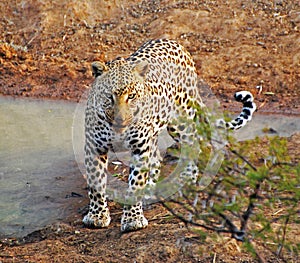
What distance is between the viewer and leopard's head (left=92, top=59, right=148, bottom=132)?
20.7ft

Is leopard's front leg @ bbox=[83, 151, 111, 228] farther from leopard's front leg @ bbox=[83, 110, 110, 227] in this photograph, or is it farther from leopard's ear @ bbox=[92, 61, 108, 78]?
leopard's ear @ bbox=[92, 61, 108, 78]

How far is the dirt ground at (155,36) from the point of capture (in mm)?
11367

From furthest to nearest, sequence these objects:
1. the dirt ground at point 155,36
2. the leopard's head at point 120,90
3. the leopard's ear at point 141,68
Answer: the dirt ground at point 155,36, the leopard's ear at point 141,68, the leopard's head at point 120,90

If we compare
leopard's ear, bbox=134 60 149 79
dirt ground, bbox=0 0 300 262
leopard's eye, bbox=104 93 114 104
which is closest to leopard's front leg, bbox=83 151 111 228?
leopard's eye, bbox=104 93 114 104

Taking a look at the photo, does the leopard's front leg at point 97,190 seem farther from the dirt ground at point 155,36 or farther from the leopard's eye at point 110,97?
the dirt ground at point 155,36

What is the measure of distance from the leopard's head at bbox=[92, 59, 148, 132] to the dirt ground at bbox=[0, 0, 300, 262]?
14.0 ft

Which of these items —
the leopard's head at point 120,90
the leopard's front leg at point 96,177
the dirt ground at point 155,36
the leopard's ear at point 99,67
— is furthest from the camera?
the dirt ground at point 155,36

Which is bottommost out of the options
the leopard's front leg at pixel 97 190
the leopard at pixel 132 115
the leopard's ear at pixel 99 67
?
the leopard's front leg at pixel 97 190

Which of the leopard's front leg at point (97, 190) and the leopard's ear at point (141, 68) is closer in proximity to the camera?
the leopard's ear at point (141, 68)

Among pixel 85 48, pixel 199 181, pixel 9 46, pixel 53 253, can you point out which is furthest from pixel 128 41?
pixel 53 253

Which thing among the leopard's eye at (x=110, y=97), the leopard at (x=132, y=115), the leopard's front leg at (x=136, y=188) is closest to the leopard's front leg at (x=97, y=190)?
the leopard at (x=132, y=115)

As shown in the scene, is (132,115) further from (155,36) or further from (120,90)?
(155,36)

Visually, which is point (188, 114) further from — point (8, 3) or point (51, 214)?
point (8, 3)

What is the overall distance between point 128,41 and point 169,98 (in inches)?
222
